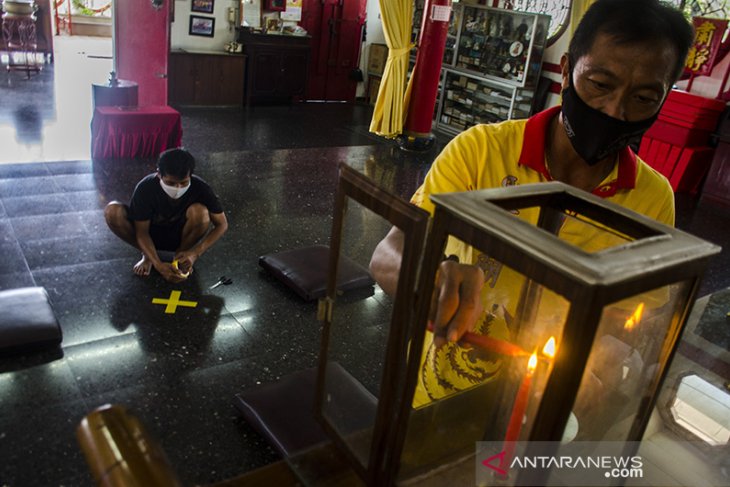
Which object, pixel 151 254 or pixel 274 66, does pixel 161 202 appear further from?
pixel 274 66

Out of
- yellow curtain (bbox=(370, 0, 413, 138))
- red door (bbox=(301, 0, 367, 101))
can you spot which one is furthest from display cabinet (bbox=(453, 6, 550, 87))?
red door (bbox=(301, 0, 367, 101))

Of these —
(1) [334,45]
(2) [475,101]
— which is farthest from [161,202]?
(1) [334,45]

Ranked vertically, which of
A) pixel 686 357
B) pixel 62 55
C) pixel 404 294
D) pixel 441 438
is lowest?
pixel 62 55

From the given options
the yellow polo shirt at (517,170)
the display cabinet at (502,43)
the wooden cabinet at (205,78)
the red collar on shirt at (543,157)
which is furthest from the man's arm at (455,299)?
the wooden cabinet at (205,78)

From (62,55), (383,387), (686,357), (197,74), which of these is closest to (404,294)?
(383,387)

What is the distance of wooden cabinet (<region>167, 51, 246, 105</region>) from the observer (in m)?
8.56

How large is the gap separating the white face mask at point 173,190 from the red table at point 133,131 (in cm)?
256

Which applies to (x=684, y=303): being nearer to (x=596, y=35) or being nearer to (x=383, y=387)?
(x=383, y=387)

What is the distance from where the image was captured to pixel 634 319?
2.19 feet

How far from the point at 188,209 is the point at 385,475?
3169mm

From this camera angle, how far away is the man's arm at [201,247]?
369cm

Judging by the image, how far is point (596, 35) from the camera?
3.63ft

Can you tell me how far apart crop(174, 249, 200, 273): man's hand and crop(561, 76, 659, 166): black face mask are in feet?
9.42

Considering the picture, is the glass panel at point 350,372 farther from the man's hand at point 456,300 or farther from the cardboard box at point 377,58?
the cardboard box at point 377,58
